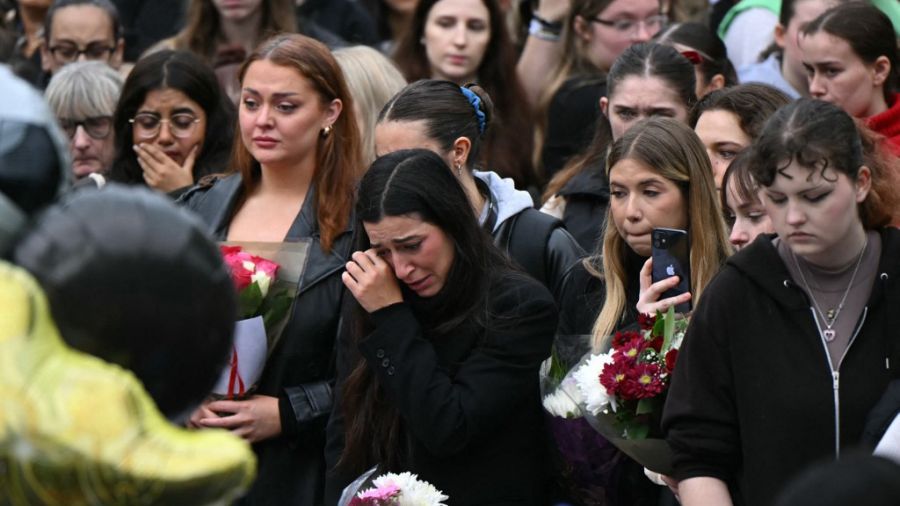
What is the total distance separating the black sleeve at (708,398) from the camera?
400 cm

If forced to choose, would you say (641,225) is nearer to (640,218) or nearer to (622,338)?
(640,218)

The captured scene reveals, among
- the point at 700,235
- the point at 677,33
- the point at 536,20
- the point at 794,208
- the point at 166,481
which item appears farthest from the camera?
the point at 536,20

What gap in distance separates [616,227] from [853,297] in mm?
1232

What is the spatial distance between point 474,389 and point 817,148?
3.90 ft

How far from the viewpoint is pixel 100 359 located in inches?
76.6

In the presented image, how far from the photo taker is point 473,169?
216 inches

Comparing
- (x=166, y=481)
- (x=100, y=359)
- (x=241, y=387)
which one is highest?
(x=100, y=359)

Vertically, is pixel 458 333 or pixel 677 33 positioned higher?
pixel 677 33

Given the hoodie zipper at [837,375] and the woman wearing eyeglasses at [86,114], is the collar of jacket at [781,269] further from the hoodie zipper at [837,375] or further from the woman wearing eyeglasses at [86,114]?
the woman wearing eyeglasses at [86,114]

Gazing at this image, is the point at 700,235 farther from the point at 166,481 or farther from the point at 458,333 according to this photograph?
the point at 166,481

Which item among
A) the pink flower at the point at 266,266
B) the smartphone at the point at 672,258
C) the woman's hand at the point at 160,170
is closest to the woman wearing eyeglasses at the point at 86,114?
the woman's hand at the point at 160,170

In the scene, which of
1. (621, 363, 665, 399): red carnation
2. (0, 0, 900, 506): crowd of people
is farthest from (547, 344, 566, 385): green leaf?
(621, 363, 665, 399): red carnation

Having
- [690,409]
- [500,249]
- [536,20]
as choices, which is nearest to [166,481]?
[690,409]

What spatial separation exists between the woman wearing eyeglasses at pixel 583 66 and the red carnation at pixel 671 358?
258 centimetres
